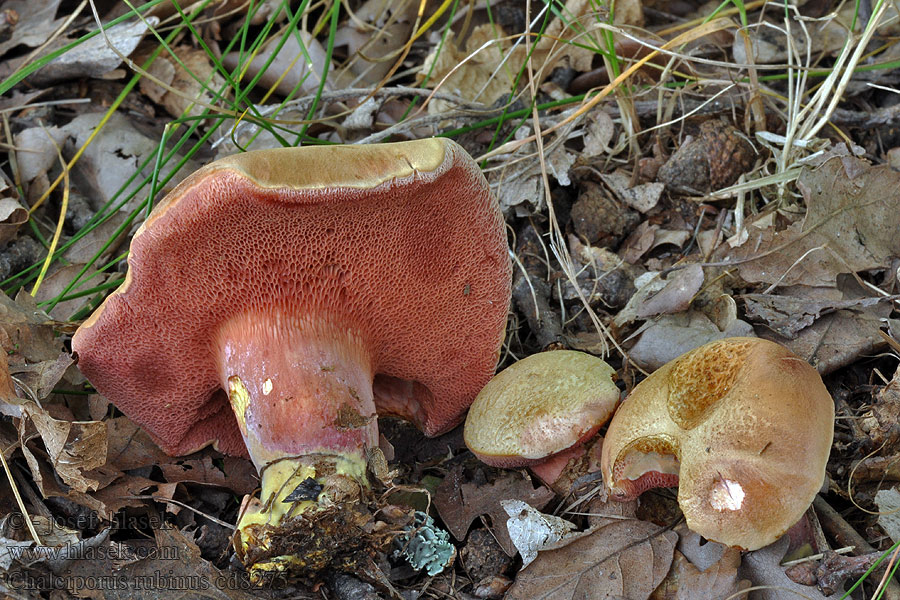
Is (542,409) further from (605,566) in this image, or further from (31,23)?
(31,23)

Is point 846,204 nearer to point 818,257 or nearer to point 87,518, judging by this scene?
point 818,257

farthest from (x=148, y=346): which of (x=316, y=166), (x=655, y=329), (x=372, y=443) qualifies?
(x=655, y=329)

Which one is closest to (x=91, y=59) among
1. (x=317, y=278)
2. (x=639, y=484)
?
(x=317, y=278)

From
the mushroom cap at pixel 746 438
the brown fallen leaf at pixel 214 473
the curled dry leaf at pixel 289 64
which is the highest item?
the curled dry leaf at pixel 289 64

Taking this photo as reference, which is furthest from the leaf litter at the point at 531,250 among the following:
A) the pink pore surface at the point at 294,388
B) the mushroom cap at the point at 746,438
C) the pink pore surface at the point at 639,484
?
the pink pore surface at the point at 294,388

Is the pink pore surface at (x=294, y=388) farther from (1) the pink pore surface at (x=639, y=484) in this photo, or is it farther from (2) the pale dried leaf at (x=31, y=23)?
(2) the pale dried leaf at (x=31, y=23)

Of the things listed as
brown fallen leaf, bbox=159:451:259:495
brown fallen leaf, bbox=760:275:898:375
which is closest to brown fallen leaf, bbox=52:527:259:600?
brown fallen leaf, bbox=159:451:259:495
